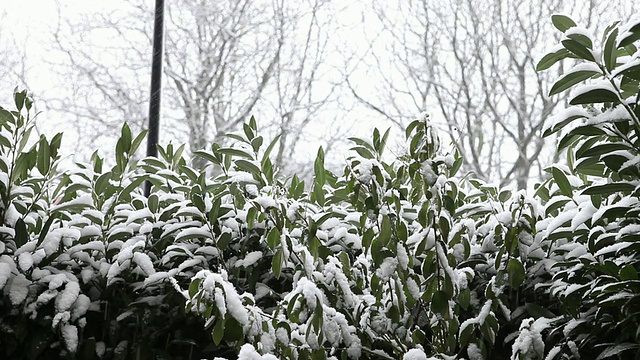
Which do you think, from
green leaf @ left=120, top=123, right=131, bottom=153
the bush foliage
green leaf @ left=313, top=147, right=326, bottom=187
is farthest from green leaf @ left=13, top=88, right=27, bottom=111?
green leaf @ left=313, top=147, right=326, bottom=187

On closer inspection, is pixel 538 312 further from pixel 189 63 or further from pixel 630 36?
pixel 189 63

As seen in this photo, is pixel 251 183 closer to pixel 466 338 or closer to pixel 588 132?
pixel 466 338

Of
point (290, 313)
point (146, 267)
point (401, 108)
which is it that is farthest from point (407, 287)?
point (401, 108)

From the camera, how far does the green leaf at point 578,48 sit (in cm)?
122

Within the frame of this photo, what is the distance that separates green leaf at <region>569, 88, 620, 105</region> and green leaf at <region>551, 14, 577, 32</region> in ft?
0.59

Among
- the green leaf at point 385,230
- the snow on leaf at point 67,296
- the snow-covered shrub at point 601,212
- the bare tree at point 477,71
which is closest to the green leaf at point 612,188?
the snow-covered shrub at point 601,212

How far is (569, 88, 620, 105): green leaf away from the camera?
1.19m

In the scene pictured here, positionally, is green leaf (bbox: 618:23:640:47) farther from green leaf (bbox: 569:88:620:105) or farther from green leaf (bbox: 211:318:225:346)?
green leaf (bbox: 211:318:225:346)

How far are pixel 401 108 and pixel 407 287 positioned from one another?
34.6ft

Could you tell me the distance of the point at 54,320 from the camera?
1406mm

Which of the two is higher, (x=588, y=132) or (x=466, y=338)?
(x=588, y=132)

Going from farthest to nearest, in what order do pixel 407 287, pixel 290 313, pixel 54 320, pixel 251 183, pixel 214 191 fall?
pixel 214 191, pixel 251 183, pixel 54 320, pixel 407 287, pixel 290 313

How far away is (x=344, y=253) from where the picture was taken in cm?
130

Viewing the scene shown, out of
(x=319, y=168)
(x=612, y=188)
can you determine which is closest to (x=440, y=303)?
(x=612, y=188)
